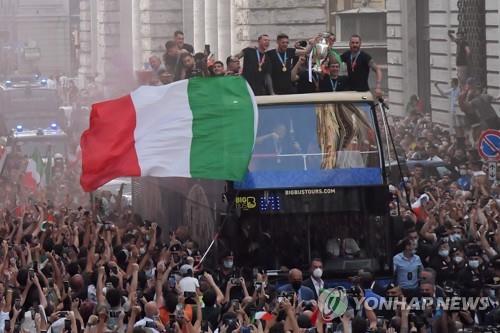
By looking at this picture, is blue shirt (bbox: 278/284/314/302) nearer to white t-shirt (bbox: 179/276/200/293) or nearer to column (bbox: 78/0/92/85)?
white t-shirt (bbox: 179/276/200/293)

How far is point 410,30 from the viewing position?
44.0 meters

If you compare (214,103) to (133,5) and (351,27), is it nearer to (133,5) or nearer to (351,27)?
(351,27)

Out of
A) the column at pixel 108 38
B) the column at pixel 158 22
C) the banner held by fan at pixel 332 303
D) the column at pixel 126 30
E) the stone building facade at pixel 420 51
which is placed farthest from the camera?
the column at pixel 108 38

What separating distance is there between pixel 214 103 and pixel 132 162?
1179 mm

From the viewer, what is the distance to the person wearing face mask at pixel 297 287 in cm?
1911

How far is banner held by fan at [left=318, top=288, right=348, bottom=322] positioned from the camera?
695 inches

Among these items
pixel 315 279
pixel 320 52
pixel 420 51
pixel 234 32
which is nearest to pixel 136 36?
pixel 234 32

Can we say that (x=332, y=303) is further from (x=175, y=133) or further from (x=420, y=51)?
(x=420, y=51)

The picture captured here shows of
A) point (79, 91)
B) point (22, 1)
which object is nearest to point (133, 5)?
point (79, 91)

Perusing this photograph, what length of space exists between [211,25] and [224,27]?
5.20 ft

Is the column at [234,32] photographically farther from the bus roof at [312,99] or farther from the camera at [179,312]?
the camera at [179,312]

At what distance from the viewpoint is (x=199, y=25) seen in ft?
185

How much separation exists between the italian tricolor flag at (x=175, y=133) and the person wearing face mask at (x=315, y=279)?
1.18 meters

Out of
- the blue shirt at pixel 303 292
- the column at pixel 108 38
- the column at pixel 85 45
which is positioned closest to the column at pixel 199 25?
the column at pixel 108 38
